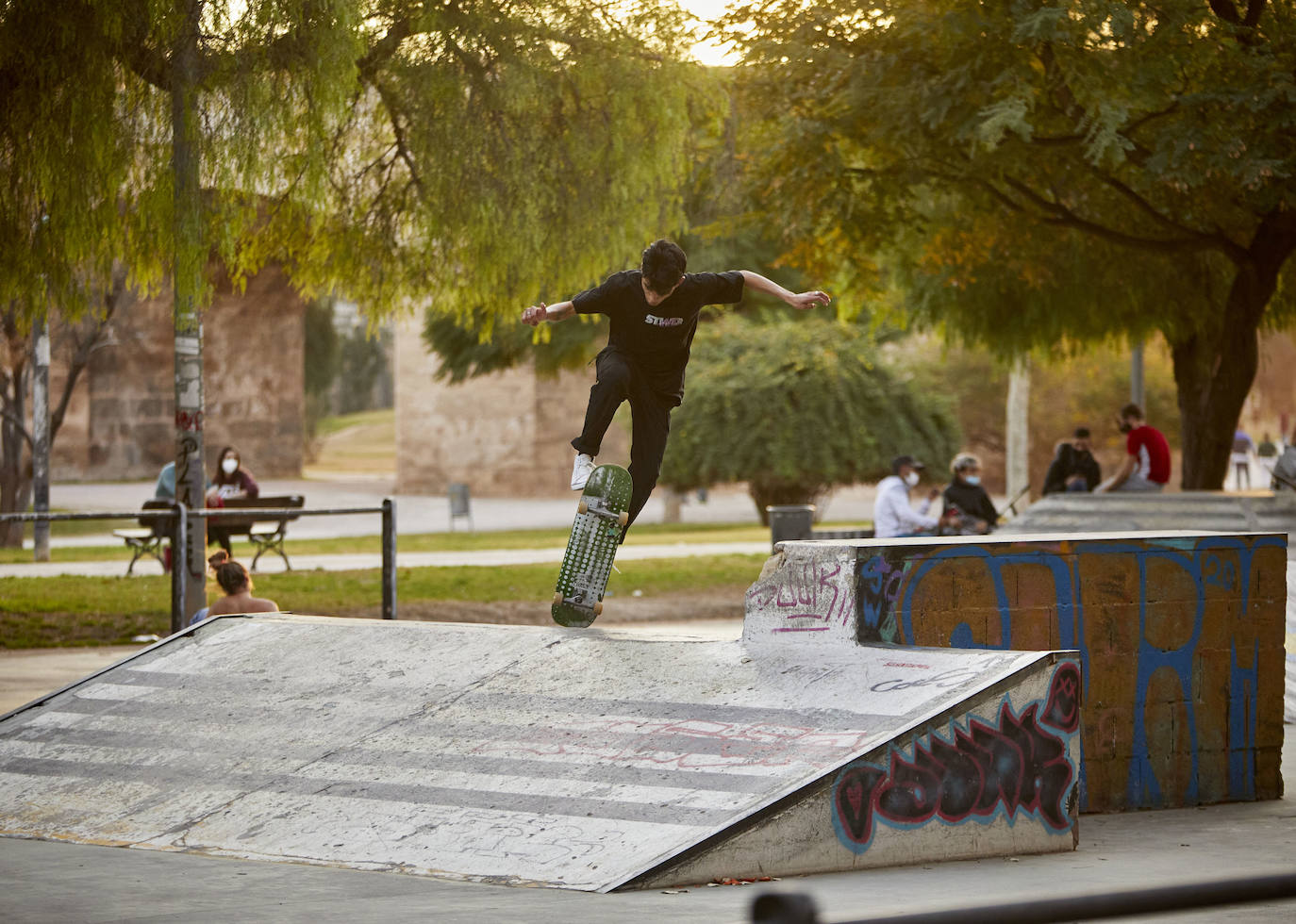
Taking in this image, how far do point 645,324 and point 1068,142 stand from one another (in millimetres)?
8622

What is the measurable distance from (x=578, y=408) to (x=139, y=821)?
125ft

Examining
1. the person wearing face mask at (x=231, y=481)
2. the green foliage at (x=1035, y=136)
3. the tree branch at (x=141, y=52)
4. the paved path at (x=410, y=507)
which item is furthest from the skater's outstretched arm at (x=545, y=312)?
the paved path at (x=410, y=507)

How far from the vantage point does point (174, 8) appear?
11.3 metres

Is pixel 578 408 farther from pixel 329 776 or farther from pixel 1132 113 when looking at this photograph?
pixel 329 776

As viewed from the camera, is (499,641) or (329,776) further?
(499,641)

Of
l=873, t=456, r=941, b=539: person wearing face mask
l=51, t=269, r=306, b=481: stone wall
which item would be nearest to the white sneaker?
l=873, t=456, r=941, b=539: person wearing face mask

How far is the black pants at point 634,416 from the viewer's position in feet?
24.7

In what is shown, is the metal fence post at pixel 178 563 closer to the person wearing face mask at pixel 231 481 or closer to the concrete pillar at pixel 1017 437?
the person wearing face mask at pixel 231 481

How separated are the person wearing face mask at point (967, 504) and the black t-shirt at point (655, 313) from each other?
8300 mm

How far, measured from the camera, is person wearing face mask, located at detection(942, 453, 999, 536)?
51.2 ft

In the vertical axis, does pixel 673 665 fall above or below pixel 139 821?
above

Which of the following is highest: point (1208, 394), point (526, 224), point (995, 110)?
point (995, 110)

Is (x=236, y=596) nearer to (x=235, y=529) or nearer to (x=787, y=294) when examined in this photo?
(x=787, y=294)

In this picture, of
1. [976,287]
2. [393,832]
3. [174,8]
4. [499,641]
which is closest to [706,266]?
[976,287]
